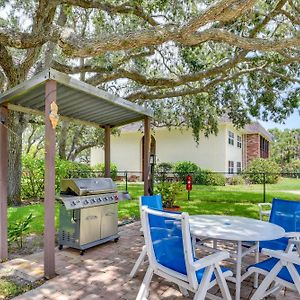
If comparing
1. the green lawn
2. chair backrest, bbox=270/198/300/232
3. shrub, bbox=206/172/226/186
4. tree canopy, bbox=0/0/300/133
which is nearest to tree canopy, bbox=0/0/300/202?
tree canopy, bbox=0/0/300/133

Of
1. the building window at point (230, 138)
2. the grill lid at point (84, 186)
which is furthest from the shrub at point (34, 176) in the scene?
the building window at point (230, 138)

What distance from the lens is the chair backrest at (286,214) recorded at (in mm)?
4258

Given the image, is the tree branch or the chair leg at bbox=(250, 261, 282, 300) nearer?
the chair leg at bbox=(250, 261, 282, 300)

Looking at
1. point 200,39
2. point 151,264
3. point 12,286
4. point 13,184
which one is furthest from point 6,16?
point 151,264

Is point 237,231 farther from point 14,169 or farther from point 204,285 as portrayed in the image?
point 14,169

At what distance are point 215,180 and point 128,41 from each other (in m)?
15.0

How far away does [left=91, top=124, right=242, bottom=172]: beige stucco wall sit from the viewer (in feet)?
68.6

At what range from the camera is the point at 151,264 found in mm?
3184

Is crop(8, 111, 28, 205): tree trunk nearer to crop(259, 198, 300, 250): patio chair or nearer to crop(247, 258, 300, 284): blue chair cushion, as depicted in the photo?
crop(259, 198, 300, 250): patio chair

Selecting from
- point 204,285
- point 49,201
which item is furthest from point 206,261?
point 49,201

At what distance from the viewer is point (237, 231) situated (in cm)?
369

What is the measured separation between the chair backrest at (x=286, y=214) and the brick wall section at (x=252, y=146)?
22.1 metres

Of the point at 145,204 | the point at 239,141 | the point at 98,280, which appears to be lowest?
the point at 98,280

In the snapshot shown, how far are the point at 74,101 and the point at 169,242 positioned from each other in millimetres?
3276
